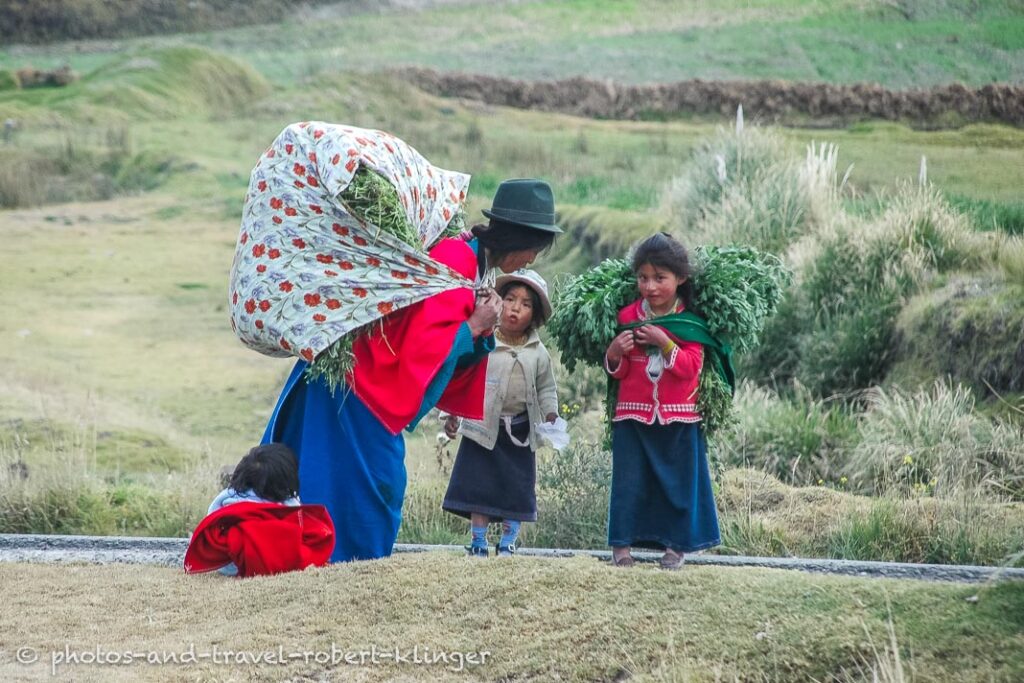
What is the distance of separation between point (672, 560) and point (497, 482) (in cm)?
92

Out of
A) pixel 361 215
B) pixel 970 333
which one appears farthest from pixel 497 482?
pixel 970 333

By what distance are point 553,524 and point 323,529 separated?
2.19 meters

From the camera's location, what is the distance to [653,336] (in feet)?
19.7

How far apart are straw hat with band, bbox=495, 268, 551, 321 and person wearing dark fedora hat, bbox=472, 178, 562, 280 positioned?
97 millimetres

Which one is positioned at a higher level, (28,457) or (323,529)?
(323,529)

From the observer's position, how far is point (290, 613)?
555 centimetres

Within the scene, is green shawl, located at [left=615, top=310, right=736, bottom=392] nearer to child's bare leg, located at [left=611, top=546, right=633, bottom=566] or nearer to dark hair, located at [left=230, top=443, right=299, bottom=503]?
child's bare leg, located at [left=611, top=546, right=633, bottom=566]

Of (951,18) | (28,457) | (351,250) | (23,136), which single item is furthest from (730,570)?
(23,136)

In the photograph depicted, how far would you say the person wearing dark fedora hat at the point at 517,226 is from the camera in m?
6.38

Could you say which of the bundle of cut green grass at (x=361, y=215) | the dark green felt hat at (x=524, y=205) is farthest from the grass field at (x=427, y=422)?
the dark green felt hat at (x=524, y=205)

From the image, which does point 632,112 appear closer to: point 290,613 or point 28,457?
point 28,457

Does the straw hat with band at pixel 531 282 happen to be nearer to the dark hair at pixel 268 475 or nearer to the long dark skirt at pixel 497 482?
the long dark skirt at pixel 497 482

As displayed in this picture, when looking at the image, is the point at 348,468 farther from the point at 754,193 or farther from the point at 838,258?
the point at 754,193

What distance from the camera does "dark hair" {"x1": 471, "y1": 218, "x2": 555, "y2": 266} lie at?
6.47 metres
